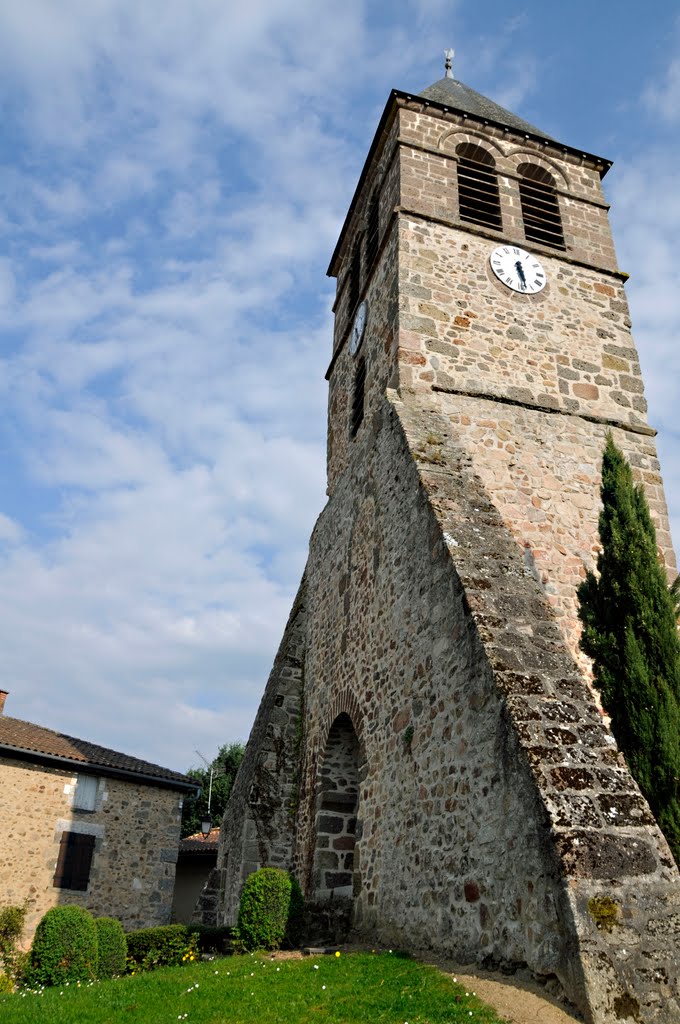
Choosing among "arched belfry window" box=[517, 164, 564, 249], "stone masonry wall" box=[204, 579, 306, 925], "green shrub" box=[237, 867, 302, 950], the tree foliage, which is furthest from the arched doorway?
the tree foliage

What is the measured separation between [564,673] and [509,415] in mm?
4667

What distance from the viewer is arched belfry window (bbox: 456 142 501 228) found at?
37.9 ft

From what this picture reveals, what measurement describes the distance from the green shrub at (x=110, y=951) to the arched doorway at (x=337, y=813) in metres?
2.43

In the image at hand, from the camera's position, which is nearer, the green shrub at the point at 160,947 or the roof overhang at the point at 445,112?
the green shrub at the point at 160,947

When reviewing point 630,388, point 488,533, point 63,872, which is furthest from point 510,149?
point 63,872

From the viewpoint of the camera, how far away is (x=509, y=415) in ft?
31.0

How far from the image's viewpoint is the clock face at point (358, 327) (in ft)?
38.5

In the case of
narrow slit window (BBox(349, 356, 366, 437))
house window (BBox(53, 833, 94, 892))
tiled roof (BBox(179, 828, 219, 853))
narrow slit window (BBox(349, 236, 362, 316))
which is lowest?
house window (BBox(53, 833, 94, 892))

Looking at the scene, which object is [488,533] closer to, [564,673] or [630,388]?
[564,673]

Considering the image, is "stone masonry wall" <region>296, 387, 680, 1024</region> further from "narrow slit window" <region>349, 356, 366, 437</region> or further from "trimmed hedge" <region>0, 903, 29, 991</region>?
"trimmed hedge" <region>0, 903, 29, 991</region>

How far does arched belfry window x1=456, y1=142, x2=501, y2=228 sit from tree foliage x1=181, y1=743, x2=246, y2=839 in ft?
83.6

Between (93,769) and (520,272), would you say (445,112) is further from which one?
(93,769)

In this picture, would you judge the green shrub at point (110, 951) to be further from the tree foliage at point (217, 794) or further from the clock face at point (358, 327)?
the tree foliage at point (217, 794)

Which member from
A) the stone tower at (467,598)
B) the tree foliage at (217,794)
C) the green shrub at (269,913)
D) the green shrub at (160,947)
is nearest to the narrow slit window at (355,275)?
the stone tower at (467,598)
